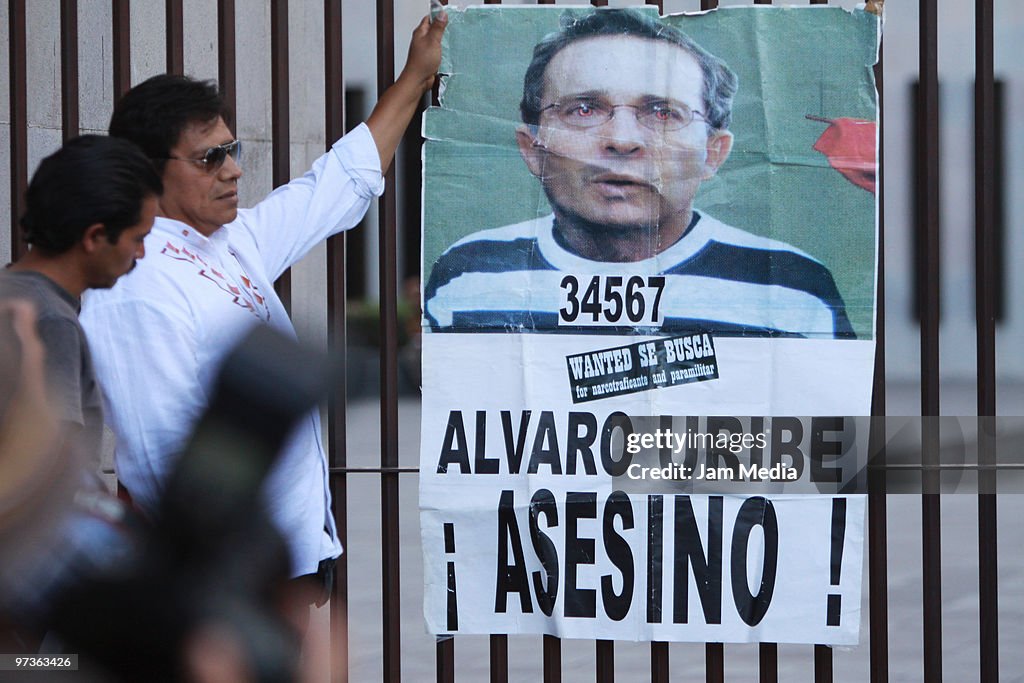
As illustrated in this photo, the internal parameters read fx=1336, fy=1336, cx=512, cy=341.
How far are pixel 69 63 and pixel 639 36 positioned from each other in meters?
1.57

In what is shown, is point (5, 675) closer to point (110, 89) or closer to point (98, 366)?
point (98, 366)

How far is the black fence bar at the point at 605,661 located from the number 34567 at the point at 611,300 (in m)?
0.85

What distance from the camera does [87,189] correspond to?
6.67ft

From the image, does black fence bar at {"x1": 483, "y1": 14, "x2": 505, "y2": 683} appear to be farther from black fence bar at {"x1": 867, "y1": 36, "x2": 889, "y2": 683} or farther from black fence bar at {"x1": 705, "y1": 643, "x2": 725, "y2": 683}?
black fence bar at {"x1": 867, "y1": 36, "x2": 889, "y2": 683}

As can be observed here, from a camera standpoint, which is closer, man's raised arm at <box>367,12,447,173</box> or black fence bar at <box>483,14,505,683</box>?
man's raised arm at <box>367,12,447,173</box>

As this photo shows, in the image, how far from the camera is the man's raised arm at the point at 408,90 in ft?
11.0

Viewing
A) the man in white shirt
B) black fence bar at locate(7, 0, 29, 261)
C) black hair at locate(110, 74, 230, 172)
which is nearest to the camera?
the man in white shirt

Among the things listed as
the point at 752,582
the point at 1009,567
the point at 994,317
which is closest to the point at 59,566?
the point at 752,582

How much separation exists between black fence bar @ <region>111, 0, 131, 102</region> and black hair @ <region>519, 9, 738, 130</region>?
3.69ft

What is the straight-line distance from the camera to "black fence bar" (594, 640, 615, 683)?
139 inches

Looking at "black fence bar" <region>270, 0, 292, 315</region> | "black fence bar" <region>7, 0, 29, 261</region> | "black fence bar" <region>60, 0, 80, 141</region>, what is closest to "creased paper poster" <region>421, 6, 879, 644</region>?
"black fence bar" <region>270, 0, 292, 315</region>

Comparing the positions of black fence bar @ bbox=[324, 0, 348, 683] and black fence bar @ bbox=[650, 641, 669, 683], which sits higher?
black fence bar @ bbox=[324, 0, 348, 683]

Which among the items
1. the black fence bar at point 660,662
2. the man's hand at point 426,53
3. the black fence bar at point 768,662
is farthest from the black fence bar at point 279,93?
the black fence bar at point 768,662

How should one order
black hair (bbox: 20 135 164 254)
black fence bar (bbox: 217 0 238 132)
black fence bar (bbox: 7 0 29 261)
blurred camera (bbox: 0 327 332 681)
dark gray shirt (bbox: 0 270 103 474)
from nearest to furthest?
blurred camera (bbox: 0 327 332 681), dark gray shirt (bbox: 0 270 103 474), black hair (bbox: 20 135 164 254), black fence bar (bbox: 217 0 238 132), black fence bar (bbox: 7 0 29 261)
